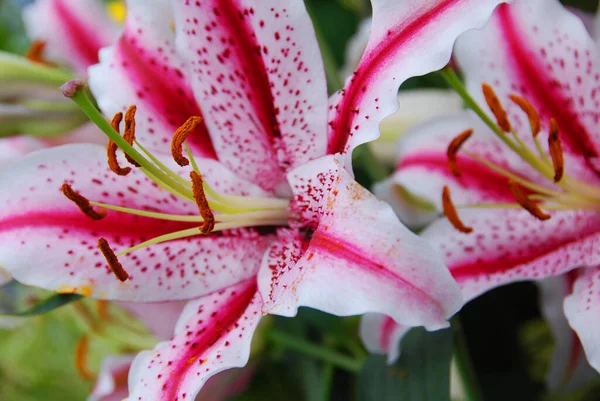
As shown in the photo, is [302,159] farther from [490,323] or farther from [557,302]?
[490,323]

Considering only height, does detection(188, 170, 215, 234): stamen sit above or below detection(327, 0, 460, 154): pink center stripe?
below

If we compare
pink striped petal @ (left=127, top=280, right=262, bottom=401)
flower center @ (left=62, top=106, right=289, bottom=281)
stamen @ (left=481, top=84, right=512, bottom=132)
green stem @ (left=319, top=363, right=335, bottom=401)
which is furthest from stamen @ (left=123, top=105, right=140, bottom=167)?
green stem @ (left=319, top=363, right=335, bottom=401)

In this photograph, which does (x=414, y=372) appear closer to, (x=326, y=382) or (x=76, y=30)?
(x=326, y=382)

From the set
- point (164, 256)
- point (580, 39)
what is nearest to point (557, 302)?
point (580, 39)

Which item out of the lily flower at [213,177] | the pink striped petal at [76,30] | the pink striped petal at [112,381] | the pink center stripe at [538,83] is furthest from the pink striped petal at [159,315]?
the pink center stripe at [538,83]

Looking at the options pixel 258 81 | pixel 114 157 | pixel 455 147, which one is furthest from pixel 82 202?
pixel 455 147

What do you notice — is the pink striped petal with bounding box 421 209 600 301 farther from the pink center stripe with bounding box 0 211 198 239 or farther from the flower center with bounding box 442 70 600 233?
the pink center stripe with bounding box 0 211 198 239
